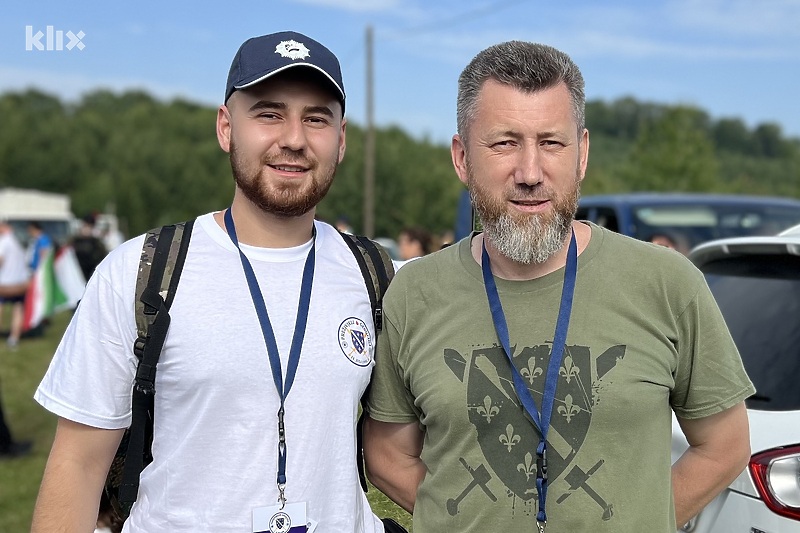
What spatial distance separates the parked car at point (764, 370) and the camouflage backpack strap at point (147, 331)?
1530 mm

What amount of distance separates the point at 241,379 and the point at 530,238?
30.7 inches

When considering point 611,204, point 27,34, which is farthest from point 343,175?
point 27,34

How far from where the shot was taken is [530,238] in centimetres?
207

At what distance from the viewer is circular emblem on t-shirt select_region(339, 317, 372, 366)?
2.19 m

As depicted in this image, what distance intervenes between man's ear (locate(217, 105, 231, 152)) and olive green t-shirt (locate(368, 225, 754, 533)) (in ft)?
2.50

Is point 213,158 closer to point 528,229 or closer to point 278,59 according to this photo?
point 278,59

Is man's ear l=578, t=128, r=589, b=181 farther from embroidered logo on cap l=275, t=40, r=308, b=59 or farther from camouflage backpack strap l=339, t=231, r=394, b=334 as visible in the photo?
embroidered logo on cap l=275, t=40, r=308, b=59

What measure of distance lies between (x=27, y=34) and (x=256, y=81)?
1287 millimetres

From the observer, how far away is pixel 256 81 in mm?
2193

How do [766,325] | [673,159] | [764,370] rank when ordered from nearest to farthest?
1. [764,370]
2. [766,325]
3. [673,159]

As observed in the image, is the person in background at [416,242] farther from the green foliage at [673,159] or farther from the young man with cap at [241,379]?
the green foliage at [673,159]

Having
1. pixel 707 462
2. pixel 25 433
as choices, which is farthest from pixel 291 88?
pixel 25 433

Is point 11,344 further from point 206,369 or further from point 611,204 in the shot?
point 206,369

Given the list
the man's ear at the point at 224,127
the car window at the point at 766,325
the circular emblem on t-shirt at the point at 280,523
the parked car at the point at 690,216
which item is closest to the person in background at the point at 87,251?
the parked car at the point at 690,216
